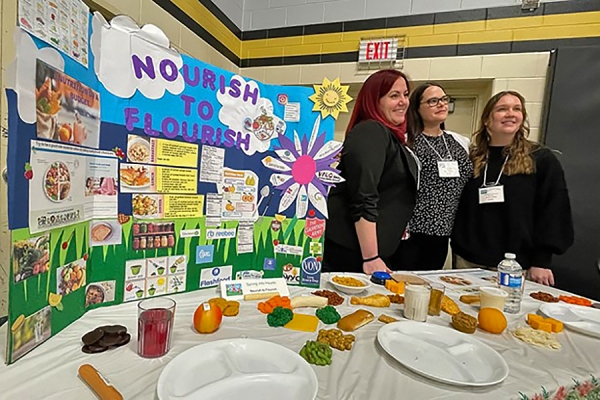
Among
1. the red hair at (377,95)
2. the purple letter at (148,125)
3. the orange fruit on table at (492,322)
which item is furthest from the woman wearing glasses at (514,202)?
the purple letter at (148,125)

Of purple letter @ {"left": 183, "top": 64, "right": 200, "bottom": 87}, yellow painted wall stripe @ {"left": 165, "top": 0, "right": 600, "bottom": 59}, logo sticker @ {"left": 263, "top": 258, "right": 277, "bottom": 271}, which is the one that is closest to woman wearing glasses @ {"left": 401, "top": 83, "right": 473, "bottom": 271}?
logo sticker @ {"left": 263, "top": 258, "right": 277, "bottom": 271}

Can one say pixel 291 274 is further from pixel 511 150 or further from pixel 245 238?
pixel 511 150

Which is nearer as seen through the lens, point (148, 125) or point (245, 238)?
point (148, 125)

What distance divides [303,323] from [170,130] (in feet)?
1.86

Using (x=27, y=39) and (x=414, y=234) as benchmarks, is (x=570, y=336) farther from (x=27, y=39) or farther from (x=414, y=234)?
(x=27, y=39)

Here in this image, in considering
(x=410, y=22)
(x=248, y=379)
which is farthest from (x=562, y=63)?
(x=248, y=379)

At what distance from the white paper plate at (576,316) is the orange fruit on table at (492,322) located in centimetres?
20

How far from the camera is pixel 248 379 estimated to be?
59 centimetres

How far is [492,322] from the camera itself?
834 millimetres

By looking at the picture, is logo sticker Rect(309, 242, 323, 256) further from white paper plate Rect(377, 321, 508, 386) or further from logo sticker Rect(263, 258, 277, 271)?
white paper plate Rect(377, 321, 508, 386)

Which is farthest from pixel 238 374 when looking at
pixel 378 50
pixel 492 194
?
pixel 378 50

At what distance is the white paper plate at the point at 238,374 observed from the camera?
552mm

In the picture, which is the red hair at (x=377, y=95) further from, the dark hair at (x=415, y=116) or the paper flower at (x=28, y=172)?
the paper flower at (x=28, y=172)

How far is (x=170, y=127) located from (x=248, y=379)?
0.61 metres
